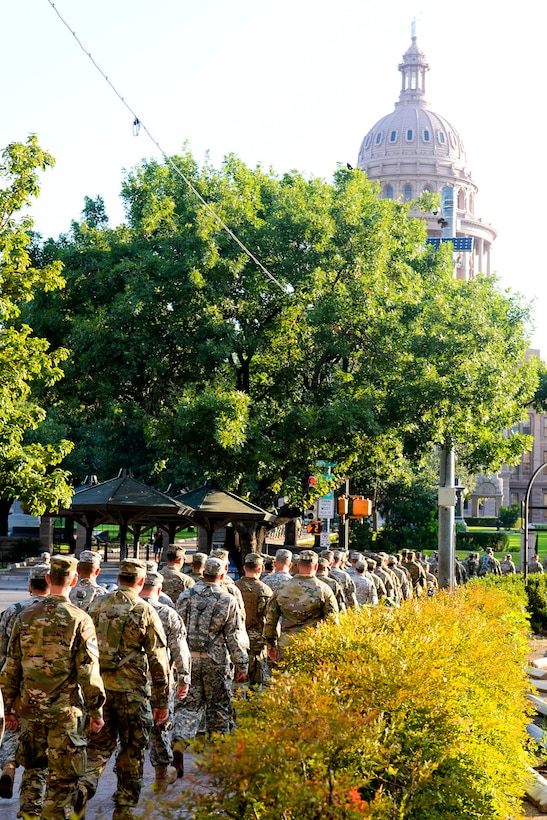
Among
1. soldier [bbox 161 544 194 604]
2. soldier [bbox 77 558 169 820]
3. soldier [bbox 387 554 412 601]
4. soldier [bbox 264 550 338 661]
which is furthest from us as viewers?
→ soldier [bbox 387 554 412 601]

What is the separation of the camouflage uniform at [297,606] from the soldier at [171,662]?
2389 mm

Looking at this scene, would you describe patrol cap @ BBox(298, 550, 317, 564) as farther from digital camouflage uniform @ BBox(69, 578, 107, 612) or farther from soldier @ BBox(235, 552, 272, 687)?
digital camouflage uniform @ BBox(69, 578, 107, 612)

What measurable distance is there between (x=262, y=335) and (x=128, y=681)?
19.3m

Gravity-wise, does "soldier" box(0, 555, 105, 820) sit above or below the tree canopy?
below

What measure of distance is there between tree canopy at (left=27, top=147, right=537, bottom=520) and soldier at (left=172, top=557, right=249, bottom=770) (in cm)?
1447

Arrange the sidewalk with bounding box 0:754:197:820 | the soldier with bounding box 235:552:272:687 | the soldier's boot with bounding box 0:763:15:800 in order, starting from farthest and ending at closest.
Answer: the soldier with bounding box 235:552:272:687 < the soldier's boot with bounding box 0:763:15:800 < the sidewalk with bounding box 0:754:197:820

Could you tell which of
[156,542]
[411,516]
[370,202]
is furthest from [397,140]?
[370,202]

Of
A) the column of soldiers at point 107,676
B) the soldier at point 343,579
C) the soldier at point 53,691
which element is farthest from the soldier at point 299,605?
the soldier at point 53,691

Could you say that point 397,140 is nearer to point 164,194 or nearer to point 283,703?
point 164,194

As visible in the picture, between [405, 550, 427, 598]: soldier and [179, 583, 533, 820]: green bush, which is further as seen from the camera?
[405, 550, 427, 598]: soldier

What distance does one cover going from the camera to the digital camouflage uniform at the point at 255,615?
13125 millimetres

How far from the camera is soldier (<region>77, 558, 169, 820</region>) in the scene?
837cm

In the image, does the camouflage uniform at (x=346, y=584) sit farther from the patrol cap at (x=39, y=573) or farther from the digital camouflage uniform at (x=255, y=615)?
the patrol cap at (x=39, y=573)

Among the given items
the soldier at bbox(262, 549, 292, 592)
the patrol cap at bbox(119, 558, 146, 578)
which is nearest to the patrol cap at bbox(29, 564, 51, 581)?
the patrol cap at bbox(119, 558, 146, 578)
